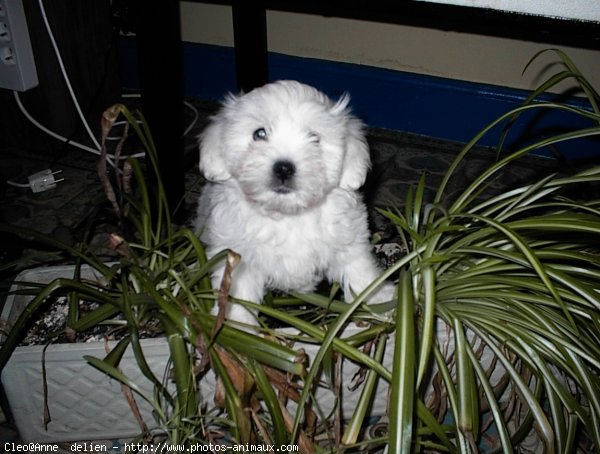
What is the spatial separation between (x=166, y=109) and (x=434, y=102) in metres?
1.45

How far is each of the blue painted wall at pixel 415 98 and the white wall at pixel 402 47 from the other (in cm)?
5

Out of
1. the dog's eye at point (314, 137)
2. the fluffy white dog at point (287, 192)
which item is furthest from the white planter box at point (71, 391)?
the dog's eye at point (314, 137)

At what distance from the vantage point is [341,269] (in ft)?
4.01

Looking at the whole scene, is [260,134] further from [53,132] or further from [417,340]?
[53,132]

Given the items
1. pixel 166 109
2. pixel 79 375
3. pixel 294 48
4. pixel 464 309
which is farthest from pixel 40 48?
pixel 464 309

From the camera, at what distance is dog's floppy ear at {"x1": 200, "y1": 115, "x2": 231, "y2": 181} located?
1110mm

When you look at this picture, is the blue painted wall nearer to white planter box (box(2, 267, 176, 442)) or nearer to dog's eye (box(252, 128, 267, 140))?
dog's eye (box(252, 128, 267, 140))

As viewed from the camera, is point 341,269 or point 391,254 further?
point 391,254

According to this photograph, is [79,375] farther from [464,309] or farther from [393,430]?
[464,309]

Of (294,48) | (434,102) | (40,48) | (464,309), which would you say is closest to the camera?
(464,309)

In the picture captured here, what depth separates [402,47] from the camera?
2.51m

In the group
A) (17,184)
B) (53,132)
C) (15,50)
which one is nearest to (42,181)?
(17,184)

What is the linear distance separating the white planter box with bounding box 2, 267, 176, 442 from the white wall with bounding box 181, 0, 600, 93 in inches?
75.6

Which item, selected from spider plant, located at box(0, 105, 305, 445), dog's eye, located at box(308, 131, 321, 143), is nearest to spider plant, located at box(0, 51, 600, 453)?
spider plant, located at box(0, 105, 305, 445)
